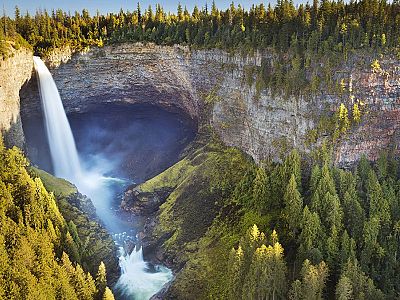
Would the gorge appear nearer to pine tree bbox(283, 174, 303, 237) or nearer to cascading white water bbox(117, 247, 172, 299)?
cascading white water bbox(117, 247, 172, 299)

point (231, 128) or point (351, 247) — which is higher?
point (231, 128)

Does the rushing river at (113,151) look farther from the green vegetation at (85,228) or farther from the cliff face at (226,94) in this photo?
the green vegetation at (85,228)

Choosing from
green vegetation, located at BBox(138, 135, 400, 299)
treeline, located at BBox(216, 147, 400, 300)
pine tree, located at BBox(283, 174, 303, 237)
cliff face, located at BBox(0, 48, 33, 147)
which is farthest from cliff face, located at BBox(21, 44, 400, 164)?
pine tree, located at BBox(283, 174, 303, 237)

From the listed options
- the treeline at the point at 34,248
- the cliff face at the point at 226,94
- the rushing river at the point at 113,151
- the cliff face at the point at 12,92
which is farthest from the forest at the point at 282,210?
the rushing river at the point at 113,151

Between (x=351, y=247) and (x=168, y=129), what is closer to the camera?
(x=351, y=247)

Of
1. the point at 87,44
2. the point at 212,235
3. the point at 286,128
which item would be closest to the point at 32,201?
the point at 212,235

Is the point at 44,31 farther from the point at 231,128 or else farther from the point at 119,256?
the point at 119,256
